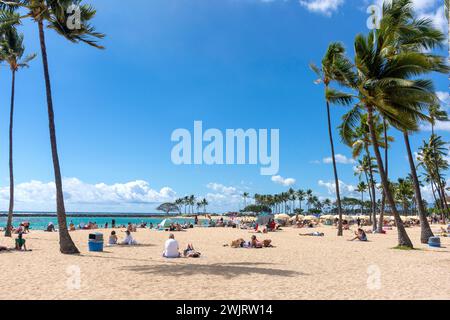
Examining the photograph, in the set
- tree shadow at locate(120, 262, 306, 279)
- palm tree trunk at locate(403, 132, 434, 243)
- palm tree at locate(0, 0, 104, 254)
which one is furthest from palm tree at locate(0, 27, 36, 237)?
palm tree trunk at locate(403, 132, 434, 243)

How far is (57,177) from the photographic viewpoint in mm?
16094

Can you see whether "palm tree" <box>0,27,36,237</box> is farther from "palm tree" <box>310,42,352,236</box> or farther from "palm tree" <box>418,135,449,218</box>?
"palm tree" <box>418,135,449,218</box>

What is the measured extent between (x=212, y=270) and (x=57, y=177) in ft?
27.9

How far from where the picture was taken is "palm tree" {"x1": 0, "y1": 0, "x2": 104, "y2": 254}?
15484 millimetres

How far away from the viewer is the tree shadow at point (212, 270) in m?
11.4

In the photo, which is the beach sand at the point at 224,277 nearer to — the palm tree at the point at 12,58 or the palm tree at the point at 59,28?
the palm tree at the point at 59,28

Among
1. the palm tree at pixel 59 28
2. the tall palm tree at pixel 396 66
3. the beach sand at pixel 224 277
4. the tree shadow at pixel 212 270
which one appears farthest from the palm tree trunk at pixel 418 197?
the palm tree at pixel 59 28

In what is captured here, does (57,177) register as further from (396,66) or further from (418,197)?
(418,197)

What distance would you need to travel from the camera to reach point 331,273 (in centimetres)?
1163

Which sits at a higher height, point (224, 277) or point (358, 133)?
point (358, 133)

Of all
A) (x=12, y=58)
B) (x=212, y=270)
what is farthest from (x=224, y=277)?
(x=12, y=58)

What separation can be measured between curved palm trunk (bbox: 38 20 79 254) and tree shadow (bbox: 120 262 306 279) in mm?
5028

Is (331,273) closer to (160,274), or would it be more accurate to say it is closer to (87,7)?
(160,274)
